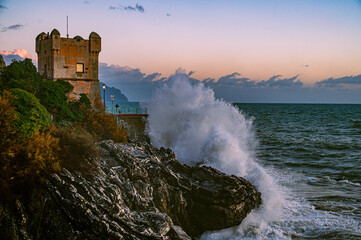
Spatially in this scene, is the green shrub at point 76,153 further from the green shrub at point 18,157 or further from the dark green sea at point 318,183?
the dark green sea at point 318,183

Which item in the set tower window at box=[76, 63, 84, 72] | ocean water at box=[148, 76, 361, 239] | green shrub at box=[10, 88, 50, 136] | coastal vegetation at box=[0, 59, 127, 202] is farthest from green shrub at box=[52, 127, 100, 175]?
tower window at box=[76, 63, 84, 72]

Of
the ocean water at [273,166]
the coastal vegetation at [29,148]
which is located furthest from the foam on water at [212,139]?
the coastal vegetation at [29,148]

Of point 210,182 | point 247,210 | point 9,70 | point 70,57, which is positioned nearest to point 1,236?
point 210,182

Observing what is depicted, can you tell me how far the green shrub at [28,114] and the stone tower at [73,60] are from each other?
16241 millimetres

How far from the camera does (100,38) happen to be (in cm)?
3152

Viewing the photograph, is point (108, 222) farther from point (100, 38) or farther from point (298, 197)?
point (100, 38)

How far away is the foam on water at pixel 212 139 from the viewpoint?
1623 centimetres

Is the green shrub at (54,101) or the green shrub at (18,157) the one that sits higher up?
the green shrub at (54,101)

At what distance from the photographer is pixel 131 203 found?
12.2m

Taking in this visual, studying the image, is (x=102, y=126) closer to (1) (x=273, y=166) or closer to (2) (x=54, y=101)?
(2) (x=54, y=101)

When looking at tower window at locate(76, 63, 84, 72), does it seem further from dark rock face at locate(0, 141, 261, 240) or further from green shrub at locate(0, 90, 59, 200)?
green shrub at locate(0, 90, 59, 200)

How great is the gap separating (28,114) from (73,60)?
63.9 ft

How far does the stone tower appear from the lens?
29.6 metres

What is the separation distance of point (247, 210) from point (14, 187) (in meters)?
9.83
